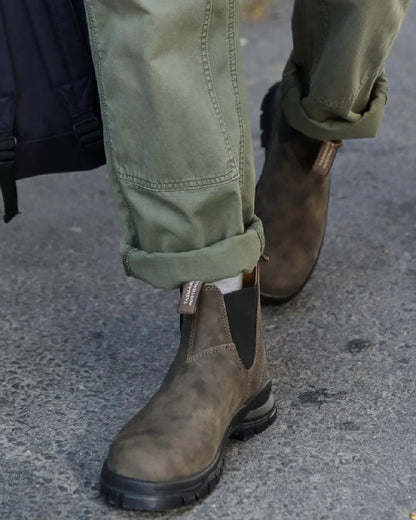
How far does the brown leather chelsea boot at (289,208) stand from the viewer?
2092 mm

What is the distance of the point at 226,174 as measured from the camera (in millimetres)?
1515

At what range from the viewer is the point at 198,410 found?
5.06 ft

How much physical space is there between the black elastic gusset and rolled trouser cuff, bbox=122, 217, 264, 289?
63mm

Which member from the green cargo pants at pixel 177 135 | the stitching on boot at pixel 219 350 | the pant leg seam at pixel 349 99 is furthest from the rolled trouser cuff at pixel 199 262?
the pant leg seam at pixel 349 99

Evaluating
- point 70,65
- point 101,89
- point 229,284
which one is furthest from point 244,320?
point 70,65

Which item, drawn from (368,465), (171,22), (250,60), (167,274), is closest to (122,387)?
(167,274)

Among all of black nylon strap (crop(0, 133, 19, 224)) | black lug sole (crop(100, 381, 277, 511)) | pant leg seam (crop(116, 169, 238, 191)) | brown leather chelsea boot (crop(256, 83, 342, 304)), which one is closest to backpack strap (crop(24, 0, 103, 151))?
black nylon strap (crop(0, 133, 19, 224))

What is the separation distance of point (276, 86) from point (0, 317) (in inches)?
31.2

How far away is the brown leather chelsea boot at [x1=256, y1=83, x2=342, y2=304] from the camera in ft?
6.86

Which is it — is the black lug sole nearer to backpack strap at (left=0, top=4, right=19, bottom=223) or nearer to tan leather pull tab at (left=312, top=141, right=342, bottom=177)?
backpack strap at (left=0, top=4, right=19, bottom=223)

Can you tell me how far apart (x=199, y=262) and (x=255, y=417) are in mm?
304

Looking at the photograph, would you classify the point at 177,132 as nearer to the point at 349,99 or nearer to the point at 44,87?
the point at 44,87

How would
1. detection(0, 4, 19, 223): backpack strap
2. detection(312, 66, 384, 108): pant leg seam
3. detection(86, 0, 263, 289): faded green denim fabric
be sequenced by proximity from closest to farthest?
detection(86, 0, 263, 289): faded green denim fabric, detection(0, 4, 19, 223): backpack strap, detection(312, 66, 384, 108): pant leg seam

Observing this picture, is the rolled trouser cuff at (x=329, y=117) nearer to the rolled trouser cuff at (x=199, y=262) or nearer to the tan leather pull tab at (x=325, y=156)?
the tan leather pull tab at (x=325, y=156)
